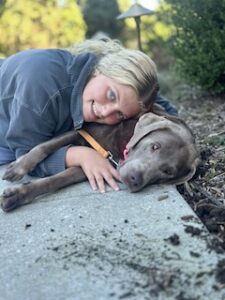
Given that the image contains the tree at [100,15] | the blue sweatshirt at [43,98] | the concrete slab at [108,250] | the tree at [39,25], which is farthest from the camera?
the tree at [100,15]

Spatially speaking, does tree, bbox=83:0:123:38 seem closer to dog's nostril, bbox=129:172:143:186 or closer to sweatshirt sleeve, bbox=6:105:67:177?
sweatshirt sleeve, bbox=6:105:67:177

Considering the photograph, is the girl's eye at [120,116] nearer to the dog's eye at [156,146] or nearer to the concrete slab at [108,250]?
the dog's eye at [156,146]

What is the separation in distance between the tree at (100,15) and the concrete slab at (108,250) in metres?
9.53

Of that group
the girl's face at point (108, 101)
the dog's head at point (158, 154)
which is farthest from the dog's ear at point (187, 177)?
the girl's face at point (108, 101)

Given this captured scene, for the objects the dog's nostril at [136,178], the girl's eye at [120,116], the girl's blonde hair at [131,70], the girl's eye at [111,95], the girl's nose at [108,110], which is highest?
the girl's blonde hair at [131,70]

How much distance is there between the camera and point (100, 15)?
1218 cm

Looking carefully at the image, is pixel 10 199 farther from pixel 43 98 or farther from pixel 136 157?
pixel 136 157

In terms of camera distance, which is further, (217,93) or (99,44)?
(217,93)

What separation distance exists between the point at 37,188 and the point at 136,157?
61 cm

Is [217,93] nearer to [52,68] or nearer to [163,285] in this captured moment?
[52,68]

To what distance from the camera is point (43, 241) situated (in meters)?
2.70

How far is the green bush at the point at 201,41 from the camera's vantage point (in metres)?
5.24

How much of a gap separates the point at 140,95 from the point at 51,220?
3.30ft

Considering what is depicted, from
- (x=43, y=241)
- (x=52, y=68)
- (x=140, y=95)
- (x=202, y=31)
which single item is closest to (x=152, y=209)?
(x=43, y=241)
